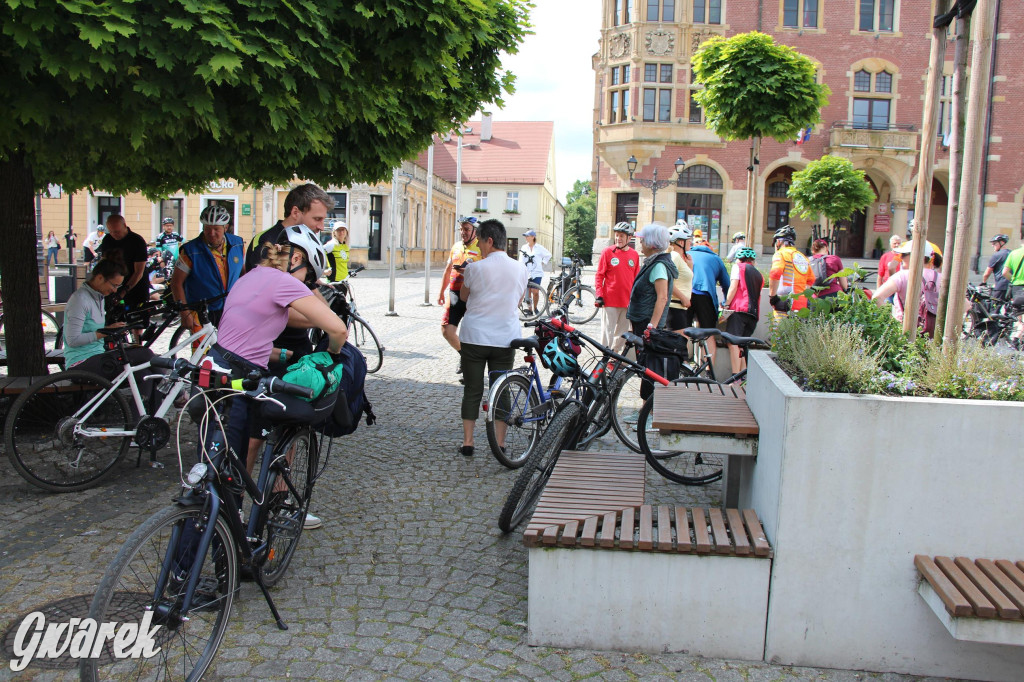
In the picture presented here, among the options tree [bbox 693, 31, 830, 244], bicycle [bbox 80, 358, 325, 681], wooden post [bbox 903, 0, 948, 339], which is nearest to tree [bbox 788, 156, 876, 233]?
tree [bbox 693, 31, 830, 244]

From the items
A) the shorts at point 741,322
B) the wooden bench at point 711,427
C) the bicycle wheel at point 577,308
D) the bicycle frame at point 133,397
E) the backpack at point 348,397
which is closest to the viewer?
the wooden bench at point 711,427

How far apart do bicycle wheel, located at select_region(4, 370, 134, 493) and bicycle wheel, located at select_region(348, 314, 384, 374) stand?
15.3 ft

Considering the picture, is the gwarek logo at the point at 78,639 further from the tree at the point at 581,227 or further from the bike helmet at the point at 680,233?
the tree at the point at 581,227

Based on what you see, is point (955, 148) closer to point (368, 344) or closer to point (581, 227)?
point (368, 344)

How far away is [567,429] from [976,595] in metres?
2.38

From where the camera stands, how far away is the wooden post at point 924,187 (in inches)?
182

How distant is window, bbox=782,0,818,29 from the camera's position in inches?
1661

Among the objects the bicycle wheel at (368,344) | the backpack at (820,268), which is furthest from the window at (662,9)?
the bicycle wheel at (368,344)

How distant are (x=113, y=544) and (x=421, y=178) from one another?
53.6 metres

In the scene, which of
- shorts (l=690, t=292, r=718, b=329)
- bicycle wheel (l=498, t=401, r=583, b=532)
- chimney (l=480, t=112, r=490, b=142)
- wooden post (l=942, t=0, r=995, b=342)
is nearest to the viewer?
wooden post (l=942, t=0, r=995, b=342)

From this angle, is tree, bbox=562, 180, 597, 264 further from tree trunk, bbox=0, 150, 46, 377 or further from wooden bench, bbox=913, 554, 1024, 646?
wooden bench, bbox=913, 554, 1024, 646

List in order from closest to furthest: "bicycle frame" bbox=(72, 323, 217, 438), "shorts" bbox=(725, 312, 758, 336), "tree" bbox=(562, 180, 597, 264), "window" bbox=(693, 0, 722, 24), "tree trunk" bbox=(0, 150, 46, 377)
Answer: "bicycle frame" bbox=(72, 323, 217, 438), "tree trunk" bbox=(0, 150, 46, 377), "shorts" bbox=(725, 312, 758, 336), "window" bbox=(693, 0, 722, 24), "tree" bbox=(562, 180, 597, 264)

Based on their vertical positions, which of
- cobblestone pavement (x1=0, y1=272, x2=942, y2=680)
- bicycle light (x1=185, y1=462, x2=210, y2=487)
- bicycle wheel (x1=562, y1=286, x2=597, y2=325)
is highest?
bicycle light (x1=185, y1=462, x2=210, y2=487)

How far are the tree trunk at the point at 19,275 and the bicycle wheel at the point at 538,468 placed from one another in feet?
14.6
